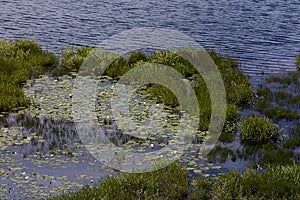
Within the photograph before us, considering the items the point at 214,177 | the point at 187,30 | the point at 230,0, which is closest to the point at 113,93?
the point at 214,177

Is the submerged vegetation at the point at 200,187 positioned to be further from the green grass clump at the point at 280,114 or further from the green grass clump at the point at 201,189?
the green grass clump at the point at 280,114

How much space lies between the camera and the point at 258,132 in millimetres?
15633

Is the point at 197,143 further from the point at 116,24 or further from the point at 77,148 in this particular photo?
the point at 116,24

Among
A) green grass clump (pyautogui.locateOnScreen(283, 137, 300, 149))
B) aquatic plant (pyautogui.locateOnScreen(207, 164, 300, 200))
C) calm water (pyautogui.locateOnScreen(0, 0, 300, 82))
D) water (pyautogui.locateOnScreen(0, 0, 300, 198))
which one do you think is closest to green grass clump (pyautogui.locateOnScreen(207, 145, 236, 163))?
water (pyautogui.locateOnScreen(0, 0, 300, 198))

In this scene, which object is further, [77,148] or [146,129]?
[146,129]

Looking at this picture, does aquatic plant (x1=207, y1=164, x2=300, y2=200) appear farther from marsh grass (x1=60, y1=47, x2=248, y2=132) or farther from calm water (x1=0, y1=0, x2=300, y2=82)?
calm water (x1=0, y1=0, x2=300, y2=82)

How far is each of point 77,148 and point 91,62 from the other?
10.3 metres

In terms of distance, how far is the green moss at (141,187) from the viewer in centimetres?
1103

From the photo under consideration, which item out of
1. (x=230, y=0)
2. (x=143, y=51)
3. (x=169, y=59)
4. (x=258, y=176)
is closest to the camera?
(x=258, y=176)

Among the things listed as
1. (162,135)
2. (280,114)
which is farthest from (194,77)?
(162,135)

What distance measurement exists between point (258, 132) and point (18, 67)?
1311cm

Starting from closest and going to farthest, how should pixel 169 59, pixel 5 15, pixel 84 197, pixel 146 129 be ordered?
1. pixel 84 197
2. pixel 146 129
3. pixel 169 59
4. pixel 5 15

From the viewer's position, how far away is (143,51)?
28.0 m

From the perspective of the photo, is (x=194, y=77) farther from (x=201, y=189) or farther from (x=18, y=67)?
(x=201, y=189)
